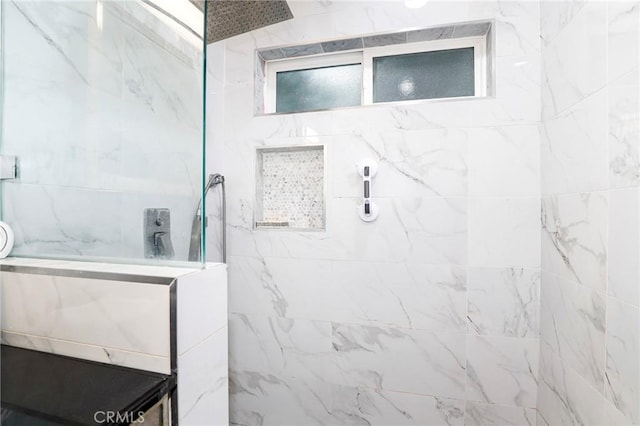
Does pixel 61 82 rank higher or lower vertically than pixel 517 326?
higher

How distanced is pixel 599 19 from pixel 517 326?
112 centimetres

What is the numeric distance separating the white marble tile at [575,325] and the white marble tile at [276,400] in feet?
3.18

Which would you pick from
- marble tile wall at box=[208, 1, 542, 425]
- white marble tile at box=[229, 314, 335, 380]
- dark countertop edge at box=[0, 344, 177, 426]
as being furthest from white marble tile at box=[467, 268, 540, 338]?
dark countertop edge at box=[0, 344, 177, 426]

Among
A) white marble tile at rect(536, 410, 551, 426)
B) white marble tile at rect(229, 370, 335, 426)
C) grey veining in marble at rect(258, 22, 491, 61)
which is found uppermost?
grey veining in marble at rect(258, 22, 491, 61)

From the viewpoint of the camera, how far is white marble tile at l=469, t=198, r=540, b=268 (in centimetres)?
121

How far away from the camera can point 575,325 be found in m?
0.98

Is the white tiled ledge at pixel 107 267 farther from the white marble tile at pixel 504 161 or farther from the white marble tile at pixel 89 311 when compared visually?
the white marble tile at pixel 504 161

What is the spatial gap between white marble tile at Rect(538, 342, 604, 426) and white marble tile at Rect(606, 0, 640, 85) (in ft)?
3.04

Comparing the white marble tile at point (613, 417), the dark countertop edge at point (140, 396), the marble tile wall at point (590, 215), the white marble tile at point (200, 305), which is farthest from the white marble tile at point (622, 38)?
the dark countertop edge at point (140, 396)

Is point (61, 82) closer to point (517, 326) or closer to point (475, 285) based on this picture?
point (475, 285)

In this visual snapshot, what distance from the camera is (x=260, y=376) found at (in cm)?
148

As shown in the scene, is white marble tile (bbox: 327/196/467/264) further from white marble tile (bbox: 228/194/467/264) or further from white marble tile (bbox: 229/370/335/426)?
white marble tile (bbox: 229/370/335/426)

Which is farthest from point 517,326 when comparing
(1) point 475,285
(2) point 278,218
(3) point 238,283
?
(3) point 238,283

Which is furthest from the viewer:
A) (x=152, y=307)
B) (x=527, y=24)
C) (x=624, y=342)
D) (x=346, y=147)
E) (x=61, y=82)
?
(x=346, y=147)
